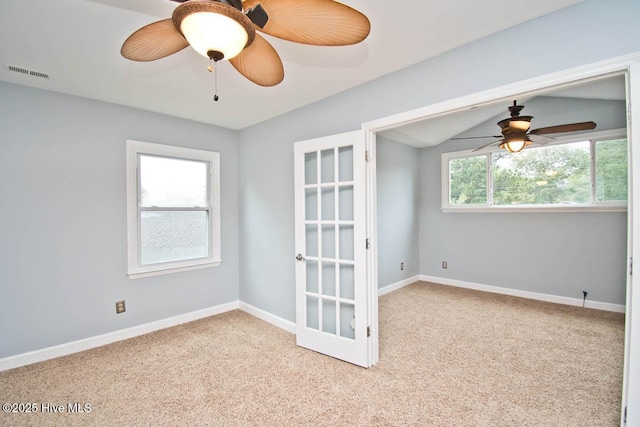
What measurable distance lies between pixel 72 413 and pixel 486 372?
10.2ft

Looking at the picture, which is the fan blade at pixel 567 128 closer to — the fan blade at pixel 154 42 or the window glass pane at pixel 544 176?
the window glass pane at pixel 544 176

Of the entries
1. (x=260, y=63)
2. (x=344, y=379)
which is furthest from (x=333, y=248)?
(x=260, y=63)

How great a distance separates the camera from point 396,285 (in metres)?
4.88

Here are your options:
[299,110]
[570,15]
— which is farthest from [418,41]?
[299,110]

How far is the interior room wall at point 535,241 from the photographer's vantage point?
3.71m

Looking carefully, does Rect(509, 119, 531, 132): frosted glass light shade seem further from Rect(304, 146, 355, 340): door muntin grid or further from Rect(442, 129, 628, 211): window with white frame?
Rect(304, 146, 355, 340): door muntin grid

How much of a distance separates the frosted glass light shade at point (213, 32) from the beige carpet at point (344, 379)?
2.11m

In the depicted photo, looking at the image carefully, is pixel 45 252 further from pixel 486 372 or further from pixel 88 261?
pixel 486 372

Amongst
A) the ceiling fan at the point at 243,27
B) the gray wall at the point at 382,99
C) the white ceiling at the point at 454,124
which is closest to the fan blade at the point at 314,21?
the ceiling fan at the point at 243,27

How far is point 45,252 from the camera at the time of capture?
8.61ft

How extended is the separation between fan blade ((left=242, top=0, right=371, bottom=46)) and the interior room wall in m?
4.42

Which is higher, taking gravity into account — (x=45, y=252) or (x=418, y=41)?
(x=418, y=41)

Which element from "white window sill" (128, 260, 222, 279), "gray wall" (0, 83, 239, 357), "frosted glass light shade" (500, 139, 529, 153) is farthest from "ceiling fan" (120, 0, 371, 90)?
"frosted glass light shade" (500, 139, 529, 153)

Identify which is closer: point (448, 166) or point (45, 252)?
point (45, 252)
